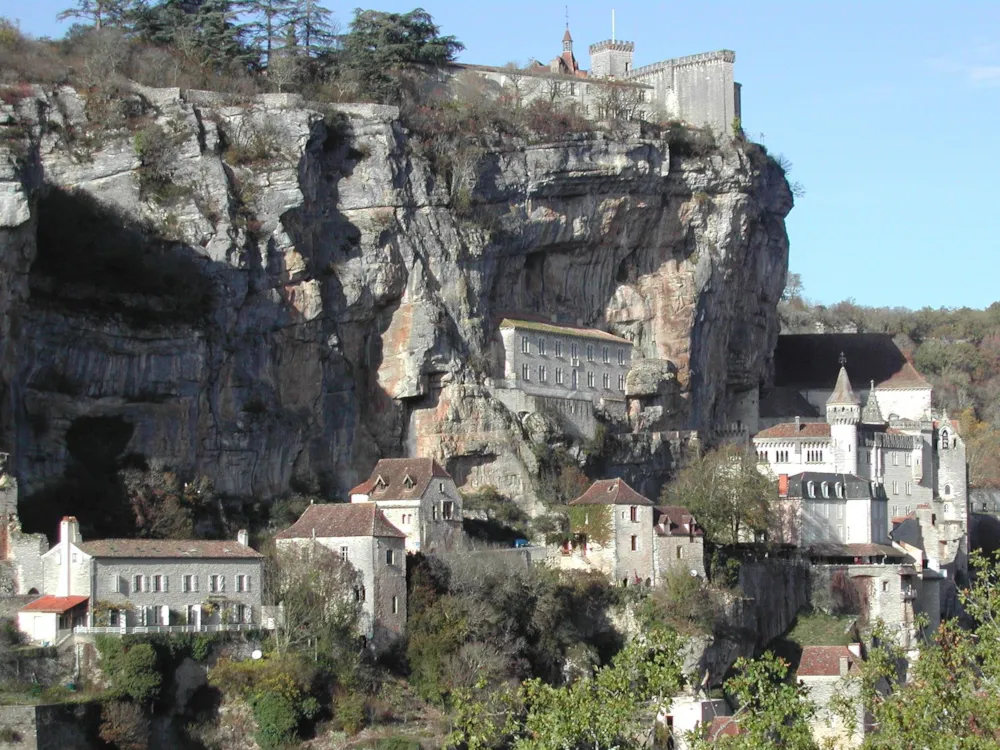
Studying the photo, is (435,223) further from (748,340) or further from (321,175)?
(748,340)

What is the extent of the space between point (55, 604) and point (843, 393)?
4815 centimetres

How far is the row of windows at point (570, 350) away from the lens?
8588cm

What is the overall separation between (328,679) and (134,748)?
22.4 feet

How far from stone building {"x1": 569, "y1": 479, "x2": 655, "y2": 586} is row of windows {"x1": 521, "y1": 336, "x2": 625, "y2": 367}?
34.7 feet

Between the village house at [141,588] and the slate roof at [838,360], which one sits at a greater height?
the slate roof at [838,360]

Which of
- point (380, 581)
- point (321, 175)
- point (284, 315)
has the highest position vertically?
point (321, 175)

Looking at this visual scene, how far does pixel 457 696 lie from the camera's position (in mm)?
54969

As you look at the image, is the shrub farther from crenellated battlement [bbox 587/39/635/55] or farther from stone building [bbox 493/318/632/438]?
crenellated battlement [bbox 587/39/635/55]

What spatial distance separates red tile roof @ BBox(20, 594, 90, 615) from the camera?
60406 millimetres

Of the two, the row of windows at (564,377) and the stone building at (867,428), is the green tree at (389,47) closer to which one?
the row of windows at (564,377)

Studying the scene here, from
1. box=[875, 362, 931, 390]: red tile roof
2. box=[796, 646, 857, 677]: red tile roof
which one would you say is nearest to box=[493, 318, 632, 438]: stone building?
box=[796, 646, 857, 677]: red tile roof

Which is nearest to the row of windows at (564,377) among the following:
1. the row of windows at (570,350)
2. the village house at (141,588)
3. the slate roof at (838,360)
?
the row of windows at (570,350)

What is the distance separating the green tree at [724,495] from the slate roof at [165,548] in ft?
73.8

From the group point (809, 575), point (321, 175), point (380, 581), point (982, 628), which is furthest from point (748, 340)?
point (982, 628)
